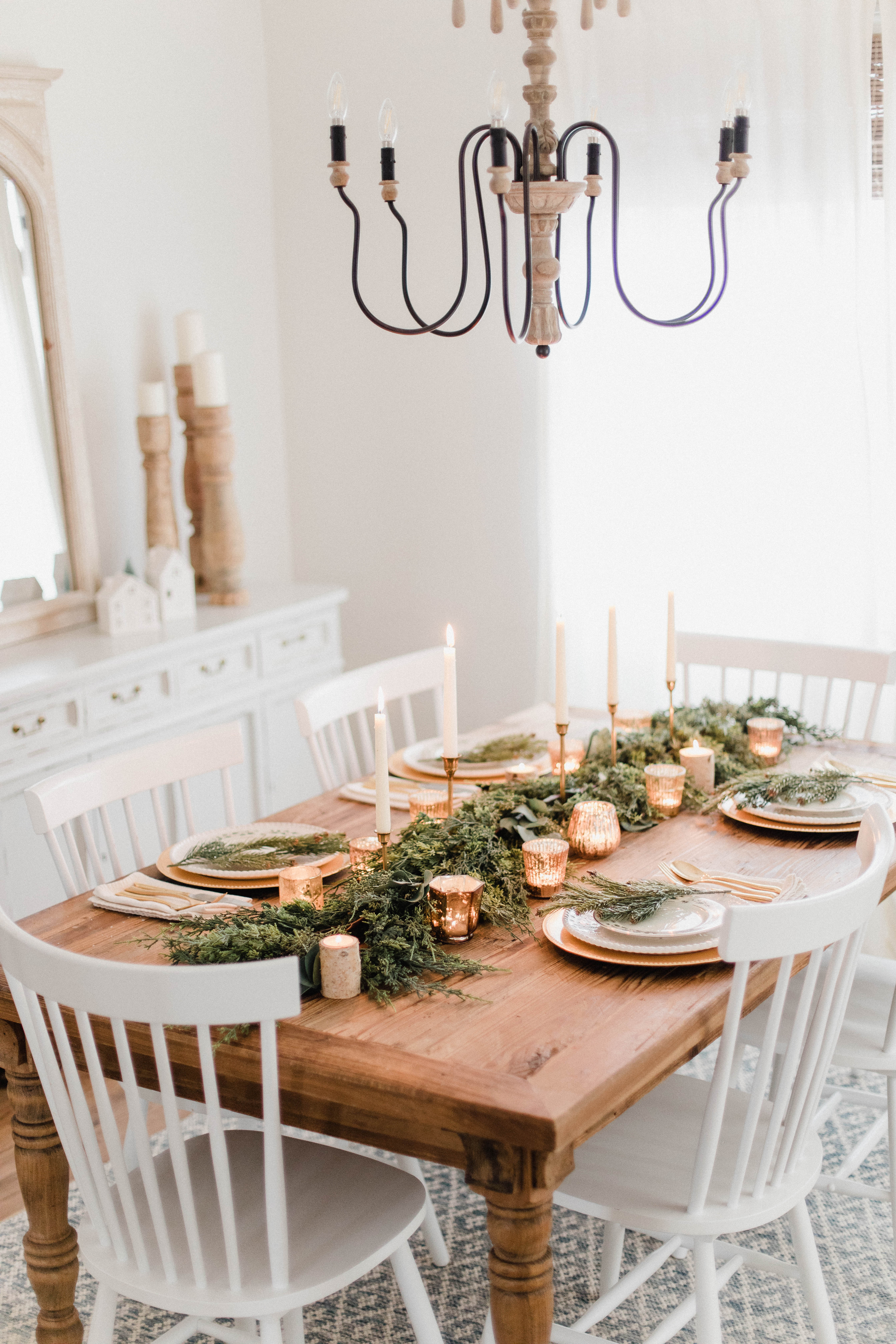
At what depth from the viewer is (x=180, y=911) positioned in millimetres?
1816

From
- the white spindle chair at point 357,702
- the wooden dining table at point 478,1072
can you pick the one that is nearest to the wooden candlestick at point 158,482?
the white spindle chair at point 357,702

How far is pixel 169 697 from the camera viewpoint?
3.17 m

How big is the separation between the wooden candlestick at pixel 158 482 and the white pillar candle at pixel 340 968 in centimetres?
203

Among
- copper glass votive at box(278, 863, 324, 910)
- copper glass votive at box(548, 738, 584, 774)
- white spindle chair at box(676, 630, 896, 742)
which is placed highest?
white spindle chair at box(676, 630, 896, 742)

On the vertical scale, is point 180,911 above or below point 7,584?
below

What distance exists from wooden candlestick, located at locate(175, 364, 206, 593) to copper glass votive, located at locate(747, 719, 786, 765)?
1.74 m

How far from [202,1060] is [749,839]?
1.03m

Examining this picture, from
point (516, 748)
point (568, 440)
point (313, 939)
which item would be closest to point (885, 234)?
point (568, 440)

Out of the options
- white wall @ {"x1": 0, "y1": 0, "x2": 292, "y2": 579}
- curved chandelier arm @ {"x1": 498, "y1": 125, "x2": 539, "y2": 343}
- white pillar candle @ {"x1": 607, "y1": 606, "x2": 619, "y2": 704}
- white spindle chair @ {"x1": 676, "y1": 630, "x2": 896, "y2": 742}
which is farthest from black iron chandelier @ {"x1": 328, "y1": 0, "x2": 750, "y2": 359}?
white wall @ {"x1": 0, "y1": 0, "x2": 292, "y2": 579}

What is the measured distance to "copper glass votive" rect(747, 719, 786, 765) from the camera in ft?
7.85

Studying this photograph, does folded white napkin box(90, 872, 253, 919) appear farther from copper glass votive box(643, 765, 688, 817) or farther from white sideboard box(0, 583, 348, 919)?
white sideboard box(0, 583, 348, 919)

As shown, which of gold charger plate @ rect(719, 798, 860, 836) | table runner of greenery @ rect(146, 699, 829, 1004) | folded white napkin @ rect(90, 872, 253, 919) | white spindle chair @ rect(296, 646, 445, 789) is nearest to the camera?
table runner of greenery @ rect(146, 699, 829, 1004)

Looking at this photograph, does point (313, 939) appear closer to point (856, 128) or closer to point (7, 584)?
point (7, 584)

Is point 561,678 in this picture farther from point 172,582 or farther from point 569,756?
point 172,582
